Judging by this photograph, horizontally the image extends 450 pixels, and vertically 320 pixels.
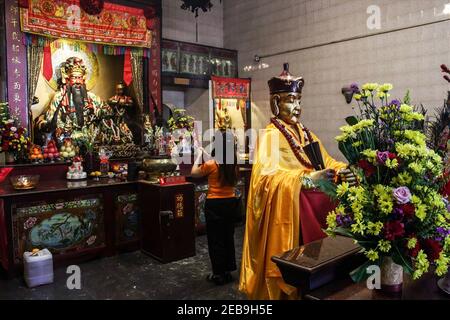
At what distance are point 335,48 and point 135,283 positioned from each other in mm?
4834

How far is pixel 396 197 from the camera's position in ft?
4.69

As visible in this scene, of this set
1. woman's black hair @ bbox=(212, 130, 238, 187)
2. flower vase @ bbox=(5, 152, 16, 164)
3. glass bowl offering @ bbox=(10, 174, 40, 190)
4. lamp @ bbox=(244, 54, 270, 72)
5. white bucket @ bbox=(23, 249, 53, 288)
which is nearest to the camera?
woman's black hair @ bbox=(212, 130, 238, 187)

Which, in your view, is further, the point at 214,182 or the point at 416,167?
the point at 214,182

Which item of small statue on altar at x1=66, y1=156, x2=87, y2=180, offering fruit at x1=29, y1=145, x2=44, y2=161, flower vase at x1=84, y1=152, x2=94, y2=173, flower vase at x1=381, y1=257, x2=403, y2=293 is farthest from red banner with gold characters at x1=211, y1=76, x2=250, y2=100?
flower vase at x1=381, y1=257, x2=403, y2=293

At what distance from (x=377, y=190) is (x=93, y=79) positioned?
584 cm

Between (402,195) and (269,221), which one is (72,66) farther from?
(402,195)

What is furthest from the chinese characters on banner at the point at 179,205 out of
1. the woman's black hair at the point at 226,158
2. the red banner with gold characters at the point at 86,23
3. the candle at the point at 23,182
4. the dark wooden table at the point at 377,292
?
the dark wooden table at the point at 377,292

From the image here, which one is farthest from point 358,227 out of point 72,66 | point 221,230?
point 72,66

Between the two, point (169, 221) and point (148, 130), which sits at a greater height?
point (148, 130)

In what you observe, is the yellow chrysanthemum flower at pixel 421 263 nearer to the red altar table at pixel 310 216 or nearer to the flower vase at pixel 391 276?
the flower vase at pixel 391 276

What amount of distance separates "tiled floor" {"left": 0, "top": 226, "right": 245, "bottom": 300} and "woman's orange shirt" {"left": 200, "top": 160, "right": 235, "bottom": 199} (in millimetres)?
906

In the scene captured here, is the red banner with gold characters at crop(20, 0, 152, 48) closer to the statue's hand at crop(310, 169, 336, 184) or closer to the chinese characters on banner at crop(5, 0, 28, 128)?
the chinese characters on banner at crop(5, 0, 28, 128)

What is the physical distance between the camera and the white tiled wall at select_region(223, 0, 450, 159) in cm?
A: 536

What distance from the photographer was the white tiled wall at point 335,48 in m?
5.36
